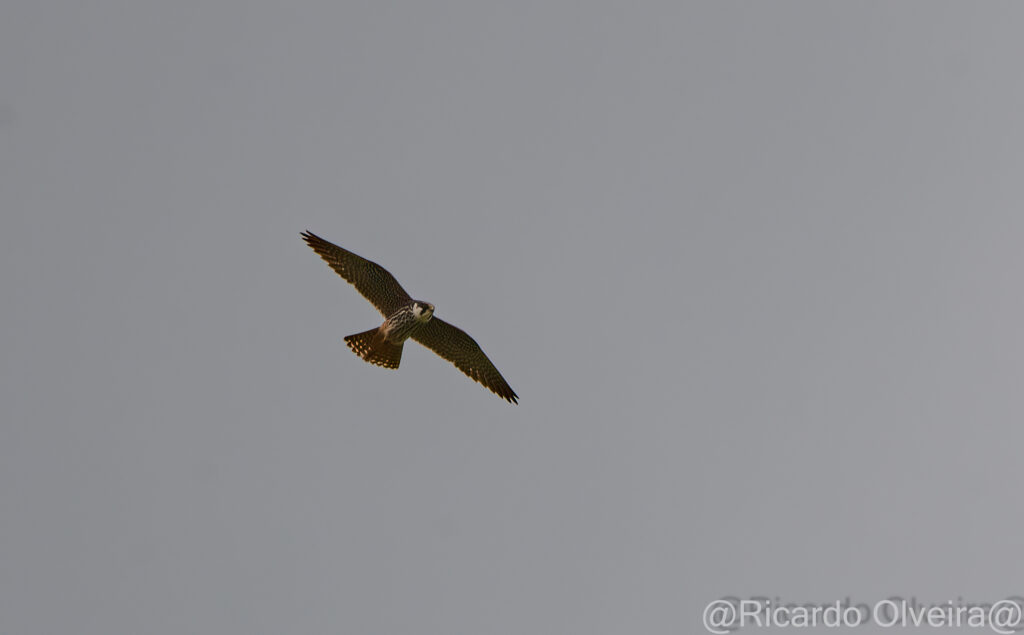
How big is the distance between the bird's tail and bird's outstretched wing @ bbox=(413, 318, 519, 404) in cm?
42

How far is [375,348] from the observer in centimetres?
2319

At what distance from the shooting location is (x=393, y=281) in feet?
74.9

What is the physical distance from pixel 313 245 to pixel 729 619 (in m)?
7.66

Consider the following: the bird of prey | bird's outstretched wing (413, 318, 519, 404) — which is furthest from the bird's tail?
bird's outstretched wing (413, 318, 519, 404)

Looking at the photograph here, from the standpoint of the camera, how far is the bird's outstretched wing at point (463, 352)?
76.8 feet

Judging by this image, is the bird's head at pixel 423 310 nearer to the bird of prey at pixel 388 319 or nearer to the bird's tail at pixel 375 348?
the bird of prey at pixel 388 319

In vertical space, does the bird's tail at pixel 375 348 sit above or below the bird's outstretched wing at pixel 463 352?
below

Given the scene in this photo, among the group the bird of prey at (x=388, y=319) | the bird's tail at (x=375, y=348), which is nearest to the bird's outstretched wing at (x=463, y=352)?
the bird of prey at (x=388, y=319)

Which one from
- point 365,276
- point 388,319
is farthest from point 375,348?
point 365,276

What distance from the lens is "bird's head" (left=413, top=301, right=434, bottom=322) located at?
73.5ft

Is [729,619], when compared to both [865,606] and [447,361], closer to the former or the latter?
[865,606]

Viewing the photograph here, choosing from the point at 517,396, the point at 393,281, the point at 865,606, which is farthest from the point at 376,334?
the point at 865,606

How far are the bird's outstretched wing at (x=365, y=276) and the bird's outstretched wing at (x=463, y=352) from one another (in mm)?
568

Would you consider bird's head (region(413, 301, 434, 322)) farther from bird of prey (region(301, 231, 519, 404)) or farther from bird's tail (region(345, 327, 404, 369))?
bird's tail (region(345, 327, 404, 369))
